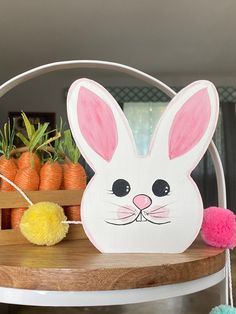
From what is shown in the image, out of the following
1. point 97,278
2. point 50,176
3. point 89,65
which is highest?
point 89,65

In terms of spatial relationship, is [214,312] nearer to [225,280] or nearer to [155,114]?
[225,280]

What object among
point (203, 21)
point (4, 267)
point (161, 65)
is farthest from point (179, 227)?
point (161, 65)

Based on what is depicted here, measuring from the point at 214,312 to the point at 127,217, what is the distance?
0.58 ft

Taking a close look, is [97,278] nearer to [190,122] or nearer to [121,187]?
[121,187]

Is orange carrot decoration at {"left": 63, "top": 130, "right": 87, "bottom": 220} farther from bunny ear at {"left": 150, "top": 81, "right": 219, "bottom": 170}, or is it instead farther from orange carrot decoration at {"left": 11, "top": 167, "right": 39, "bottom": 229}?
bunny ear at {"left": 150, "top": 81, "right": 219, "bottom": 170}

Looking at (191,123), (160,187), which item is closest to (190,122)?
(191,123)

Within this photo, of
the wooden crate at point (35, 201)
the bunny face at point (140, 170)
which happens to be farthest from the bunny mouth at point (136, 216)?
the wooden crate at point (35, 201)

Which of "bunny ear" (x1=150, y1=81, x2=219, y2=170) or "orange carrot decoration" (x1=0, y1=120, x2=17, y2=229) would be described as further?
"orange carrot decoration" (x1=0, y1=120, x2=17, y2=229)

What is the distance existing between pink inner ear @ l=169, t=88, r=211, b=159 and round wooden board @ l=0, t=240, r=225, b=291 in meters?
0.16

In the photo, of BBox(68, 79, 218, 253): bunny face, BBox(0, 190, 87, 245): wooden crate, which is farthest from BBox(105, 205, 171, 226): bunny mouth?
BBox(0, 190, 87, 245): wooden crate

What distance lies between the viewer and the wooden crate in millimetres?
676

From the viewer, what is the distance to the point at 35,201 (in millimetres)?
703

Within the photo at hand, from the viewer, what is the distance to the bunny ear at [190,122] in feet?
1.98

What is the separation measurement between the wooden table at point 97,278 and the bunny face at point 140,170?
0.04 m
